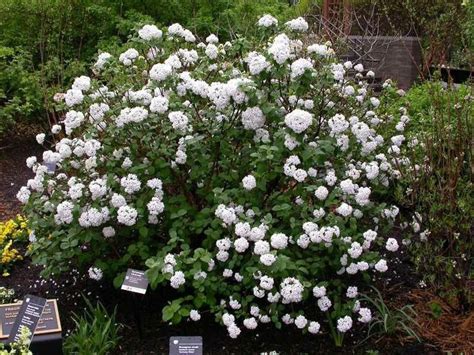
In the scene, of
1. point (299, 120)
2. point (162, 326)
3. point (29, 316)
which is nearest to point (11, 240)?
point (162, 326)

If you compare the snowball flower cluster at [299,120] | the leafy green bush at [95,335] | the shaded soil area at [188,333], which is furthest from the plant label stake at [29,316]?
the snowball flower cluster at [299,120]

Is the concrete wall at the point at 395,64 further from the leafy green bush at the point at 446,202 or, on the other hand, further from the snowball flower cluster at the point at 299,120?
the snowball flower cluster at the point at 299,120

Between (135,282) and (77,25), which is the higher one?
(135,282)

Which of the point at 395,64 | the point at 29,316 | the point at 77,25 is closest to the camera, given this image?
the point at 29,316

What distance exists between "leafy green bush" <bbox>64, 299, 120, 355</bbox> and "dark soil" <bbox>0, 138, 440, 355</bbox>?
0.29 ft

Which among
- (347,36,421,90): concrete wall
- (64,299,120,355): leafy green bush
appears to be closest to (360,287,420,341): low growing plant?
(64,299,120,355): leafy green bush

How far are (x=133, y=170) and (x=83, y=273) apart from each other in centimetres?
108

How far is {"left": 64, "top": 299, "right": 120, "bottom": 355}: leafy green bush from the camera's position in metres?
3.72

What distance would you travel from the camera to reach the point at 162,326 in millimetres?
4117

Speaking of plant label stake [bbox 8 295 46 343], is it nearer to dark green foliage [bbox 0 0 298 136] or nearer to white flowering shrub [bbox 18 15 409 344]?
white flowering shrub [bbox 18 15 409 344]

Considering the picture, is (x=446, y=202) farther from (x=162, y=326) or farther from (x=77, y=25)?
(x=77, y=25)

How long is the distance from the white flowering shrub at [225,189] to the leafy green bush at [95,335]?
10.9 inches

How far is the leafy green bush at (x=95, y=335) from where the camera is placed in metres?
3.72

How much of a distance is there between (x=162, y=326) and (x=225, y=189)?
92 centimetres
